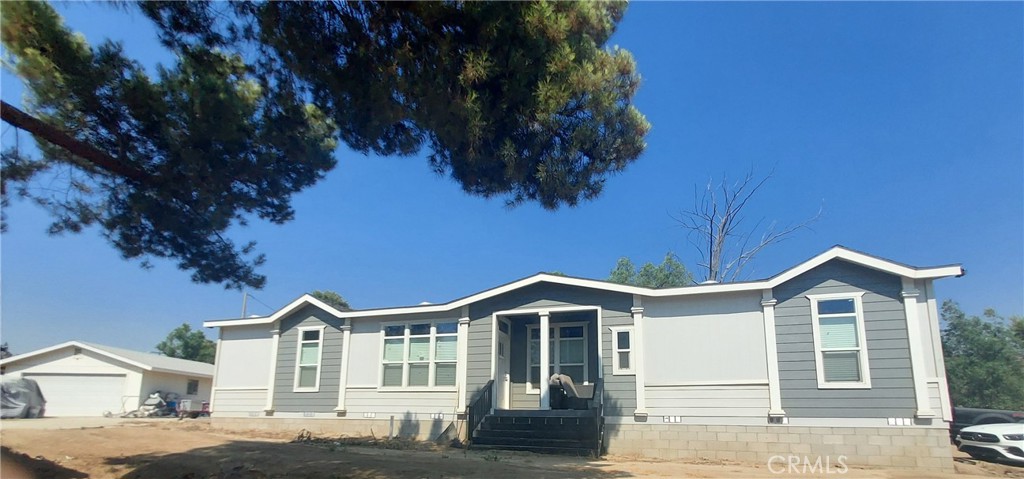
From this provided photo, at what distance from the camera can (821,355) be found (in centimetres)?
1089

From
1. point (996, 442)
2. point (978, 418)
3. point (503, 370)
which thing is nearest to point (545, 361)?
point (503, 370)

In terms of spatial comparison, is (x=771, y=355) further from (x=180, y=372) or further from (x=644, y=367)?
(x=180, y=372)

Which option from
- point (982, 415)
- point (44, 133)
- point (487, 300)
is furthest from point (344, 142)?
point (982, 415)

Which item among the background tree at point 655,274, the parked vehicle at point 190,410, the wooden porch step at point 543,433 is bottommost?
the parked vehicle at point 190,410

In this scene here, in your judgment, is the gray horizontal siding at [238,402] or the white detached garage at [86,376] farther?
the white detached garage at [86,376]

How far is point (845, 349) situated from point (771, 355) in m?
1.24

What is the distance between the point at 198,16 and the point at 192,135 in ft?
4.27

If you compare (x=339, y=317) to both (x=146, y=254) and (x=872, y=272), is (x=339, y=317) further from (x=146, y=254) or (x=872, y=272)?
(x=872, y=272)

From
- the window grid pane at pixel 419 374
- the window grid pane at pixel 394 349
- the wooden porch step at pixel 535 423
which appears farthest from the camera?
the window grid pane at pixel 394 349

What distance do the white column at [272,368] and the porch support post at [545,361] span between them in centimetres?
729

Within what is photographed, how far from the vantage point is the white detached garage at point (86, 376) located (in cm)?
2283

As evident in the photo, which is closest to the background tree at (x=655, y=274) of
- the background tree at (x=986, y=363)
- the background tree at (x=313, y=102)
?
the background tree at (x=986, y=363)

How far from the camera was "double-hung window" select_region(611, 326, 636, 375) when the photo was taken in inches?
483

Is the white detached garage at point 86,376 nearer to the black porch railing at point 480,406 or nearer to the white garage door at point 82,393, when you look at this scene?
the white garage door at point 82,393
